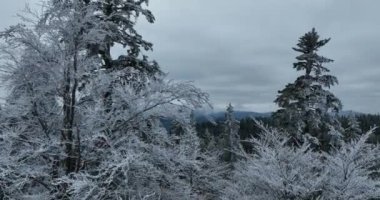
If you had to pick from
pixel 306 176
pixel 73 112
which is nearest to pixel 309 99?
pixel 306 176

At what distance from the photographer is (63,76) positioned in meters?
10.5

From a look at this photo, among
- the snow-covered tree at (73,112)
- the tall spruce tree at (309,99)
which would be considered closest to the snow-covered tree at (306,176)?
the snow-covered tree at (73,112)

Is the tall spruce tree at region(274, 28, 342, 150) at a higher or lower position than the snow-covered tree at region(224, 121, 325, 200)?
higher

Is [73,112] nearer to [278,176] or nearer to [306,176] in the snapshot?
[278,176]

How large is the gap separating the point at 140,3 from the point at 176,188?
667cm

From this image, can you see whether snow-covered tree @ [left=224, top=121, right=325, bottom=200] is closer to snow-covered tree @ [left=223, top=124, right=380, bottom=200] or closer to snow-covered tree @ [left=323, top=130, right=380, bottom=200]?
snow-covered tree @ [left=223, top=124, right=380, bottom=200]

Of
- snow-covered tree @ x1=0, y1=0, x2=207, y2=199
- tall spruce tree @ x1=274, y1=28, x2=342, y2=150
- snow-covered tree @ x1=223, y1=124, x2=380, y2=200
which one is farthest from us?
tall spruce tree @ x1=274, y1=28, x2=342, y2=150

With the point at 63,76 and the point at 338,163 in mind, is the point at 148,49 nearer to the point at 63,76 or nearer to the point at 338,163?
the point at 63,76

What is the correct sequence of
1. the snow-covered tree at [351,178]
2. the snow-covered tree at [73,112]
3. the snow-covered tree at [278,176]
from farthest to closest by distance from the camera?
1. the snow-covered tree at [278,176]
2. the snow-covered tree at [351,178]
3. the snow-covered tree at [73,112]

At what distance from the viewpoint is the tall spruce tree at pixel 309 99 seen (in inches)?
796

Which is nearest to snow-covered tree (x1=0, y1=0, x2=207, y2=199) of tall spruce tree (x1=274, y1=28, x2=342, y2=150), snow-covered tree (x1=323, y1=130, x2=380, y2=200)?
snow-covered tree (x1=323, y1=130, x2=380, y2=200)

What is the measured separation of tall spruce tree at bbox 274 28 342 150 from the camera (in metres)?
20.2

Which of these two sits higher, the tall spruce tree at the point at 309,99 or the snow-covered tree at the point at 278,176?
the tall spruce tree at the point at 309,99

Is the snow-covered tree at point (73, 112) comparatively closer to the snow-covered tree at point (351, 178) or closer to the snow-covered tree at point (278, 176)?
the snow-covered tree at point (278, 176)
